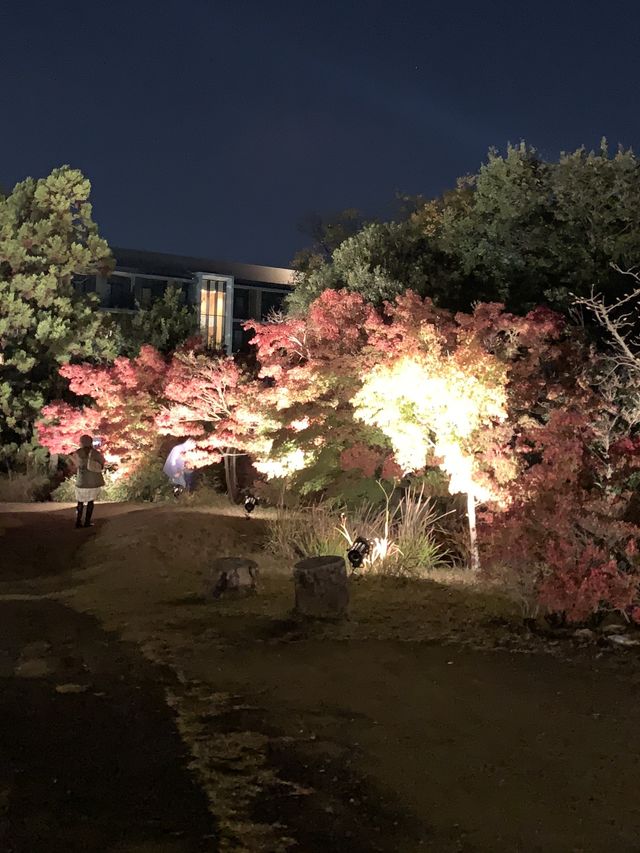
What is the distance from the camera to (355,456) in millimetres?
12922

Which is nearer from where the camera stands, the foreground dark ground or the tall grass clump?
the foreground dark ground

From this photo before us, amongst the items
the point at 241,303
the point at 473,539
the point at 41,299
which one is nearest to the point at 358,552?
the point at 473,539

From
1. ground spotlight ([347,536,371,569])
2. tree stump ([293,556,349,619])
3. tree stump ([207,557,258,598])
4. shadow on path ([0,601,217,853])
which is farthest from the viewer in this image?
ground spotlight ([347,536,371,569])

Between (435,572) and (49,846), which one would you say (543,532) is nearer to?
(435,572)

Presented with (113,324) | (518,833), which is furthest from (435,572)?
(113,324)

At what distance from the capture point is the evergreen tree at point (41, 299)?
22609 millimetres

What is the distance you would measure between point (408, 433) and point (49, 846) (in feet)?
24.4

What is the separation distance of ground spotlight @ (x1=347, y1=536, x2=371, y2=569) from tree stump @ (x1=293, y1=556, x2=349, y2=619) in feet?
5.72

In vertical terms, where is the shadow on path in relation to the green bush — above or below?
below

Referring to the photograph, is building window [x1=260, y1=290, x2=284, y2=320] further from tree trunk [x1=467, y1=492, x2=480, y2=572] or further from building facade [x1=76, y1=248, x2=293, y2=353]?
tree trunk [x1=467, y1=492, x2=480, y2=572]

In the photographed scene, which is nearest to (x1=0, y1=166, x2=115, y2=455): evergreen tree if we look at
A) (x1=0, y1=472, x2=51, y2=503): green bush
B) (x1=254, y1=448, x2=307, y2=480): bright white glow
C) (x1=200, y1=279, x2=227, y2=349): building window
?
(x1=0, y1=472, x2=51, y2=503): green bush

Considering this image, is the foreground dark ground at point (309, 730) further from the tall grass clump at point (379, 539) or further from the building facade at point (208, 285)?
the building facade at point (208, 285)

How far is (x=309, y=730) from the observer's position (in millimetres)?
4938

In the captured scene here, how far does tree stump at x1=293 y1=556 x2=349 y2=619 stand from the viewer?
779cm
